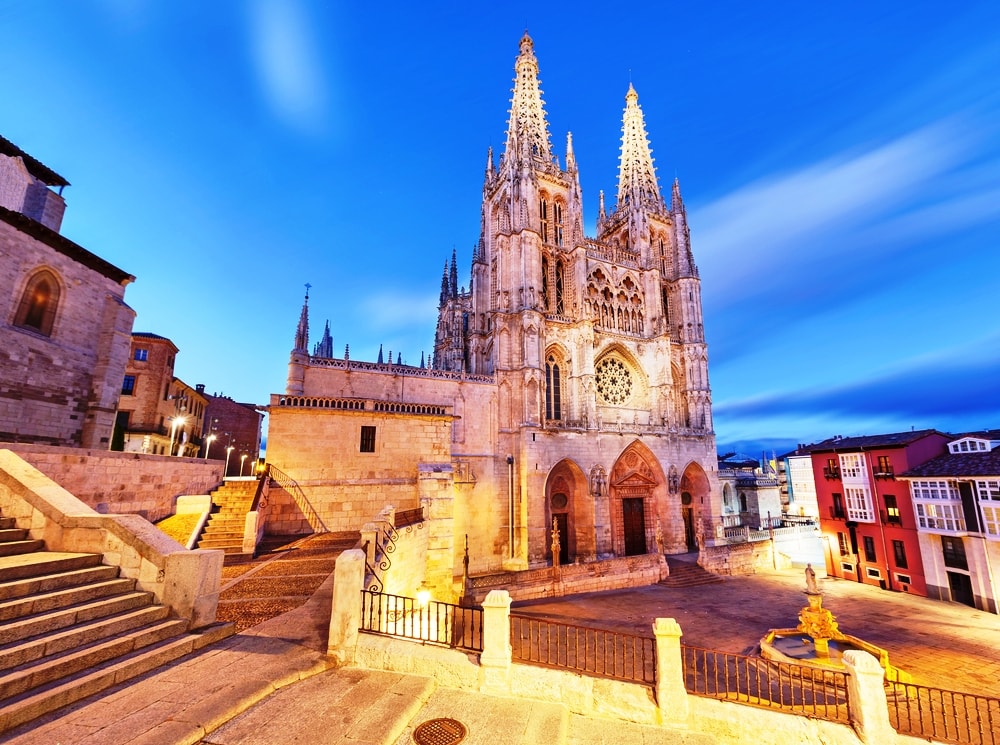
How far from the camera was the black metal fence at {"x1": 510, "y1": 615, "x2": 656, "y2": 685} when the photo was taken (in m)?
6.09

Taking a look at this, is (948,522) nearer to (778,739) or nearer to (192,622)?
(778,739)

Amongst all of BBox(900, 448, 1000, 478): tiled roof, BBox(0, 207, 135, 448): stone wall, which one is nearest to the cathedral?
BBox(0, 207, 135, 448): stone wall

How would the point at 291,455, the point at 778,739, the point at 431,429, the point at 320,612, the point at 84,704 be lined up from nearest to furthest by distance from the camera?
the point at 84,704, the point at 778,739, the point at 320,612, the point at 291,455, the point at 431,429

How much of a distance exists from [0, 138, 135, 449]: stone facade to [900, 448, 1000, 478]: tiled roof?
129 feet

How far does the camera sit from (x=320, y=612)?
25.5 feet

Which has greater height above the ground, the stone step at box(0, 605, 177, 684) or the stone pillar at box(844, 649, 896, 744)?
the stone step at box(0, 605, 177, 684)

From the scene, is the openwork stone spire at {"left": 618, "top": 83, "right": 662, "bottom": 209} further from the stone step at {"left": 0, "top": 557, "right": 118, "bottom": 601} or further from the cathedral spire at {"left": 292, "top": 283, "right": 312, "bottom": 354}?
the stone step at {"left": 0, "top": 557, "right": 118, "bottom": 601}

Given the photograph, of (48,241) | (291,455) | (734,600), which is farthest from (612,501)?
(48,241)

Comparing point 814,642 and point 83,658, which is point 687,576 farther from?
point 83,658

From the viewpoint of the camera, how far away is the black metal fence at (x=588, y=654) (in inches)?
240

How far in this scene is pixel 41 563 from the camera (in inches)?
224

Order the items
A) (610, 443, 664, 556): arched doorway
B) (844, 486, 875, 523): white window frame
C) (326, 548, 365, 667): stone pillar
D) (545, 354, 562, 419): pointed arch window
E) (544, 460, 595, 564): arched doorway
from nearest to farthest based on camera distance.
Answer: (326, 548, 365, 667): stone pillar
(544, 460, 595, 564): arched doorway
(844, 486, 875, 523): white window frame
(610, 443, 664, 556): arched doorway
(545, 354, 562, 419): pointed arch window

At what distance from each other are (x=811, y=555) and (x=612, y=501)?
1858 cm

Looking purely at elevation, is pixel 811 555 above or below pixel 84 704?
below
